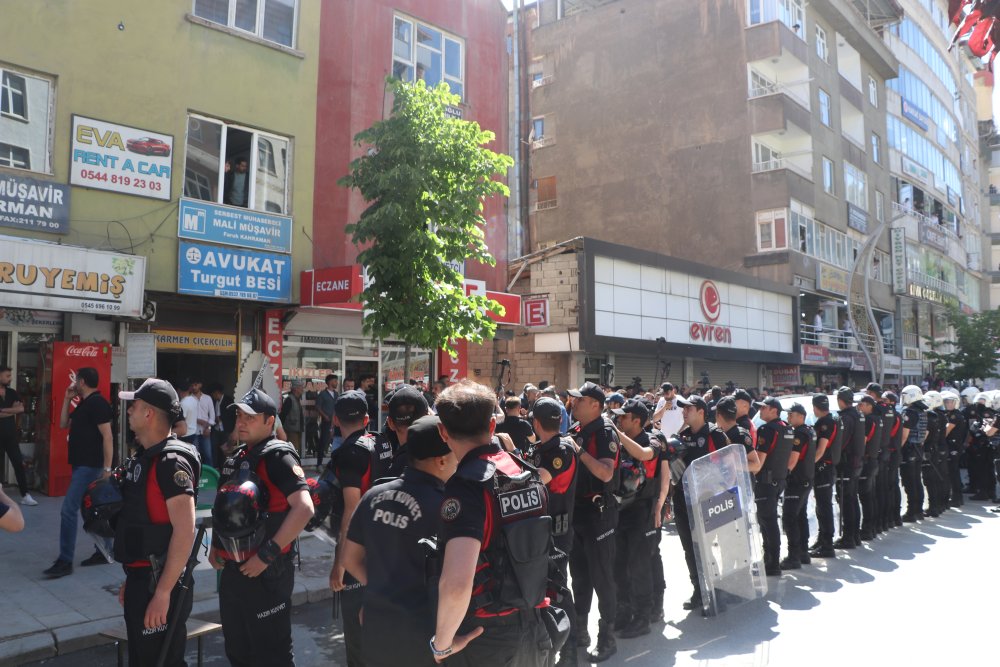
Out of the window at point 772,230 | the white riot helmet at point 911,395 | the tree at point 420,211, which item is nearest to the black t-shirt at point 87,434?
the tree at point 420,211

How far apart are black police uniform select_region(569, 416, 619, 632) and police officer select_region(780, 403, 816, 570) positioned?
356 centimetres

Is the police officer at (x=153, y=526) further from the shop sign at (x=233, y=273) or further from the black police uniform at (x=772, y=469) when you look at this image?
the shop sign at (x=233, y=273)

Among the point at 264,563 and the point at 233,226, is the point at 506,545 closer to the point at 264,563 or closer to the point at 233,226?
the point at 264,563

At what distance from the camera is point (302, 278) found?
13.8 meters

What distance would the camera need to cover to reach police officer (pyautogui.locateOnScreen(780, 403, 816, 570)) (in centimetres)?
835

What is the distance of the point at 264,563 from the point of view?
372 cm

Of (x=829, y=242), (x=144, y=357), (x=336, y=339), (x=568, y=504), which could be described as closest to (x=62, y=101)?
(x=144, y=357)

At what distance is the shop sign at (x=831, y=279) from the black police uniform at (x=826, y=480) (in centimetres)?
2299

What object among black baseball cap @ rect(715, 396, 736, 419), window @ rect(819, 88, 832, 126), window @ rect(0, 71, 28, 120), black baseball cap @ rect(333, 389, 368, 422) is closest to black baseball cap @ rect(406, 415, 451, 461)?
black baseball cap @ rect(333, 389, 368, 422)

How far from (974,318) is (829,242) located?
8220 millimetres

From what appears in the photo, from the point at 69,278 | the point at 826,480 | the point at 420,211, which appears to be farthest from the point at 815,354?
the point at 69,278

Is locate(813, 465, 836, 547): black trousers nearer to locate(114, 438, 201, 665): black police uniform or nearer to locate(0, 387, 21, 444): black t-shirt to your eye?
locate(114, 438, 201, 665): black police uniform

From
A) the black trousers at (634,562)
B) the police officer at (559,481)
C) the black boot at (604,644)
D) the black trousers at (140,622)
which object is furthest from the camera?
the black trousers at (634,562)

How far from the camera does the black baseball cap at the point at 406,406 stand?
4.58 m
